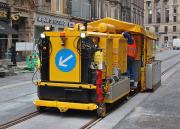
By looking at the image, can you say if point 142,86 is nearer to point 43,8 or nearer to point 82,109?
point 82,109

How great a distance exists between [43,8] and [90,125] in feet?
108

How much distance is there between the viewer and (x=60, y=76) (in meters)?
13.2

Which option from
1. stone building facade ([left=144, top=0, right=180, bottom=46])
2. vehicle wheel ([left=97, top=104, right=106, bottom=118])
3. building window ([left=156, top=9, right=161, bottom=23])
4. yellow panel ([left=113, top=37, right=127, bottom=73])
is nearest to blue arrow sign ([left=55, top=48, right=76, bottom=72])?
vehicle wheel ([left=97, top=104, right=106, bottom=118])

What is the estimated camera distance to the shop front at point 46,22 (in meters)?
42.5

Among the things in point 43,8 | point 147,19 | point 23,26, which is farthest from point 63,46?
point 147,19

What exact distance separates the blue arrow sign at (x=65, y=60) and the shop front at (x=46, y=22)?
29.1 meters

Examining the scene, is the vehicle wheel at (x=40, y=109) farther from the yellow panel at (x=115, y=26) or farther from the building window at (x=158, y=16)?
the building window at (x=158, y=16)

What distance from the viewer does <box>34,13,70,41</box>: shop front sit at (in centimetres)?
4247

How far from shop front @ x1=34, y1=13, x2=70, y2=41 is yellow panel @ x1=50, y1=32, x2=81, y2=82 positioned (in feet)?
95.1

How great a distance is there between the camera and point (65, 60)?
1312 centimetres

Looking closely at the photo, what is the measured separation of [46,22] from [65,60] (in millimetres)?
31630

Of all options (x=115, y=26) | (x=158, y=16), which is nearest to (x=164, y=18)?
(x=158, y=16)

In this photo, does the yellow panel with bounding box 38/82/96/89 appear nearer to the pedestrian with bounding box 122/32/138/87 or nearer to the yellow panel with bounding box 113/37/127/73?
the yellow panel with bounding box 113/37/127/73

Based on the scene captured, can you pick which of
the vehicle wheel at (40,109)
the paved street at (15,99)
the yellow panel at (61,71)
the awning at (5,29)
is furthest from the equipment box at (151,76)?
the awning at (5,29)
